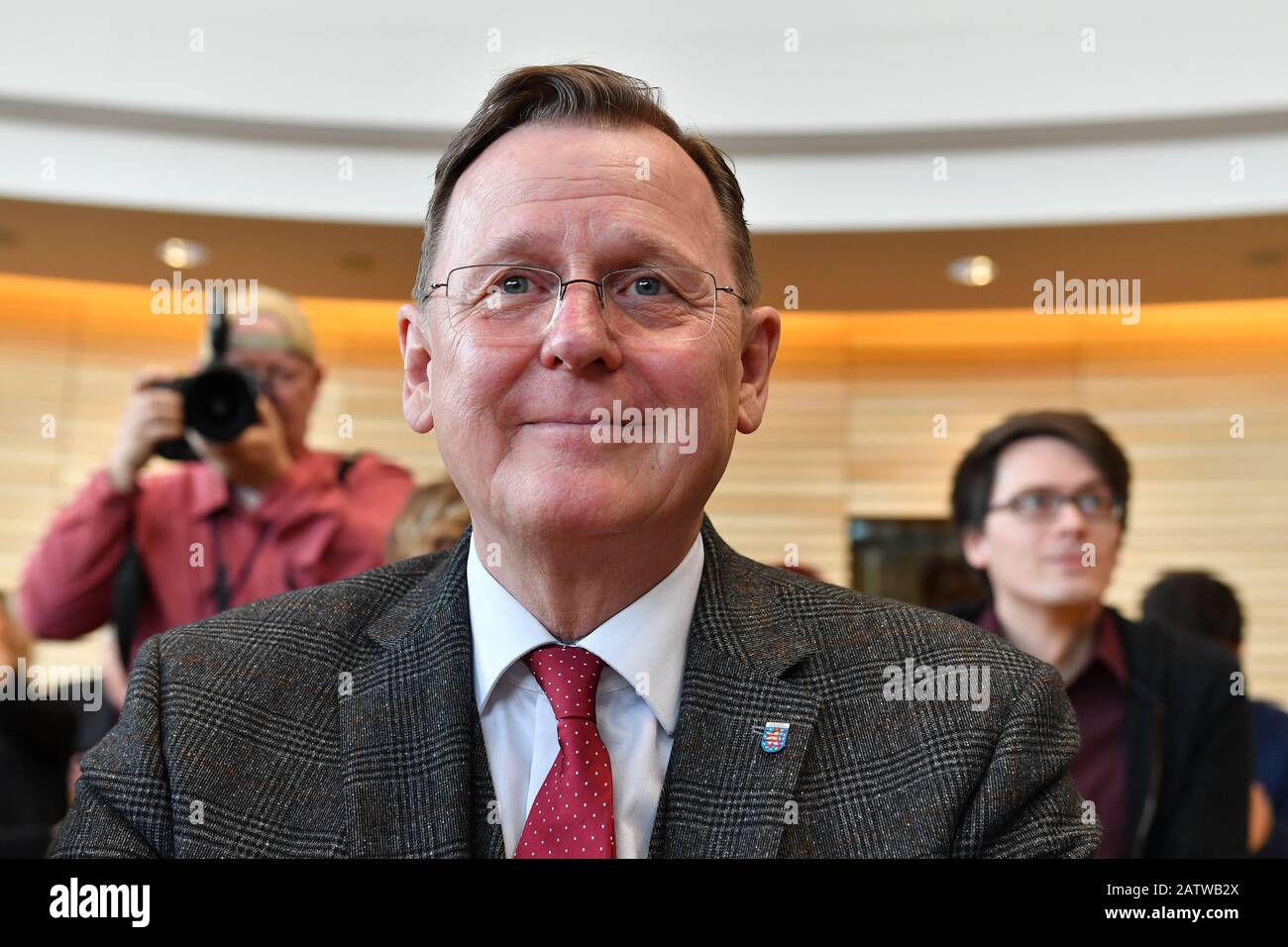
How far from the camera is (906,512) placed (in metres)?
6.07

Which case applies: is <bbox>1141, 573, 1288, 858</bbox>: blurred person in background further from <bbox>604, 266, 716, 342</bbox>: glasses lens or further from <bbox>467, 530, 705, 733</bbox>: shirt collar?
<bbox>604, 266, 716, 342</bbox>: glasses lens

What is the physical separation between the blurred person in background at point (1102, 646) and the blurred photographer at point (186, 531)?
129 centimetres

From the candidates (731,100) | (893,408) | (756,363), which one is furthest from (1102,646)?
(893,408)

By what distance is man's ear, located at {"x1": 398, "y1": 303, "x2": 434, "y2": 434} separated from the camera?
4.36ft

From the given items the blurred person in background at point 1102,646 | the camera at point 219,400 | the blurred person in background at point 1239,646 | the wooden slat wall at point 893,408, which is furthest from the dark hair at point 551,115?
the wooden slat wall at point 893,408

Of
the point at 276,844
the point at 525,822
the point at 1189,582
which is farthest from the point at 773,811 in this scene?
the point at 1189,582

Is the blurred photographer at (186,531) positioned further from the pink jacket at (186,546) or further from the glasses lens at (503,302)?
the glasses lens at (503,302)

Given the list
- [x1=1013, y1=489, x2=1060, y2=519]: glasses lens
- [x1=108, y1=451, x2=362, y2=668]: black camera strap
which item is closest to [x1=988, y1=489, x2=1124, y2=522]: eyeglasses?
[x1=1013, y1=489, x2=1060, y2=519]: glasses lens

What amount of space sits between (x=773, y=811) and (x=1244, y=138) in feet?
13.8

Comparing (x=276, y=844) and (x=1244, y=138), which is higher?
(x=1244, y=138)

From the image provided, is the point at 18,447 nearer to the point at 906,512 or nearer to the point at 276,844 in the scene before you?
the point at 906,512

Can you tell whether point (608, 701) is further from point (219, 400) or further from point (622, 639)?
point (219, 400)

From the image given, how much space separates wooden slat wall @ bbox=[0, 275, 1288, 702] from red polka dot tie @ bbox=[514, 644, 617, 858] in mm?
4608

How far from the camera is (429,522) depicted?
2.28 metres
